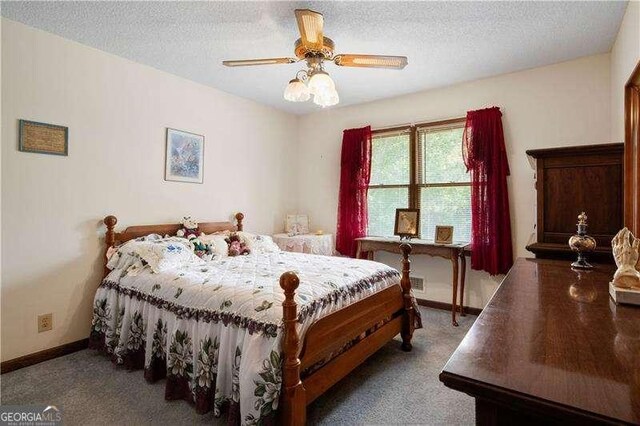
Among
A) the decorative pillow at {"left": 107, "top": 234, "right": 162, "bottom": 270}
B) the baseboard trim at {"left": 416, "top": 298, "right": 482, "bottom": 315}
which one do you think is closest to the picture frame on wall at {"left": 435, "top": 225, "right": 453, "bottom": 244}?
the baseboard trim at {"left": 416, "top": 298, "right": 482, "bottom": 315}

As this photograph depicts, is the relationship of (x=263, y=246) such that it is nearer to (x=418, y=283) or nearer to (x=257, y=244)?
(x=257, y=244)

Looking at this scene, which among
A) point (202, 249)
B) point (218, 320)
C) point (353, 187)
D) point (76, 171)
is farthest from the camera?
point (353, 187)

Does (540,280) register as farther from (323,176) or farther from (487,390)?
(323,176)

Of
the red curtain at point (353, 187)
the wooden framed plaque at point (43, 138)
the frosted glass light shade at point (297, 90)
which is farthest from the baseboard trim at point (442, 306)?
the wooden framed plaque at point (43, 138)

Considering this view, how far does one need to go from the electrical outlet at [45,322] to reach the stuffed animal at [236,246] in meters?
1.48

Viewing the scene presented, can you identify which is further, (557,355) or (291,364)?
(291,364)

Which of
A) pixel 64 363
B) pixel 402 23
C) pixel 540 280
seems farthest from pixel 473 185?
pixel 64 363

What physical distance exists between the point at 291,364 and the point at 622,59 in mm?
3169

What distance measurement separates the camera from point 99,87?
284cm

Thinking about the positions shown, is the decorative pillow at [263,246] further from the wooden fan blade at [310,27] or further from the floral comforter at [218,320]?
the wooden fan blade at [310,27]

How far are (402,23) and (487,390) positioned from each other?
2500mm

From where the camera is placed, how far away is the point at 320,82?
217cm

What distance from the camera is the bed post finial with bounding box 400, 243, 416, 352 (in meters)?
2.73

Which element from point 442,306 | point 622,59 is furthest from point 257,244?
point 622,59
